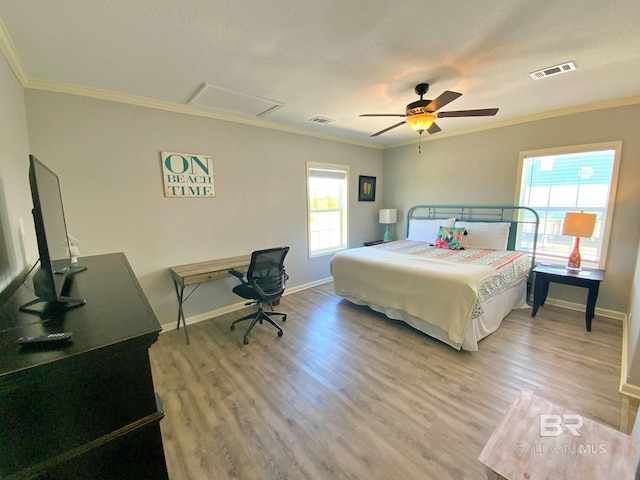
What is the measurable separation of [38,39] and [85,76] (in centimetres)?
53

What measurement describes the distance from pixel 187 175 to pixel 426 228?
11.9ft

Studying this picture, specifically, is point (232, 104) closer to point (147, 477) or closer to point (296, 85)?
point (296, 85)

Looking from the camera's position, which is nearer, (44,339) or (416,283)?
(44,339)

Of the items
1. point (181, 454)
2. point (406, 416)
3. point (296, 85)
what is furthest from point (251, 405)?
point (296, 85)

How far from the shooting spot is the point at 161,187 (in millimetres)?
2920

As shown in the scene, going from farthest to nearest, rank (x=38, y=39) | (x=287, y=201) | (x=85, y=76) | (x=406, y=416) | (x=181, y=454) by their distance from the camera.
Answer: (x=287, y=201)
(x=85, y=76)
(x=406, y=416)
(x=38, y=39)
(x=181, y=454)

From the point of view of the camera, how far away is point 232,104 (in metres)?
2.92

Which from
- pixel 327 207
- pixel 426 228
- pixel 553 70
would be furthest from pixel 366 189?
pixel 553 70

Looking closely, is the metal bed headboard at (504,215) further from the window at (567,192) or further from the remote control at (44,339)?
the remote control at (44,339)

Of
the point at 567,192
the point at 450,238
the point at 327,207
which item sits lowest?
the point at 450,238

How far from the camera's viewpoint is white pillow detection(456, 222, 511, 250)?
3754mm

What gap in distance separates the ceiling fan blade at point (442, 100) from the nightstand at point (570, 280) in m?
2.37

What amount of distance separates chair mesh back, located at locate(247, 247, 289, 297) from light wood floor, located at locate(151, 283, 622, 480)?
515 mm

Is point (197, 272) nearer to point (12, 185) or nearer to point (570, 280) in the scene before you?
point (12, 185)
